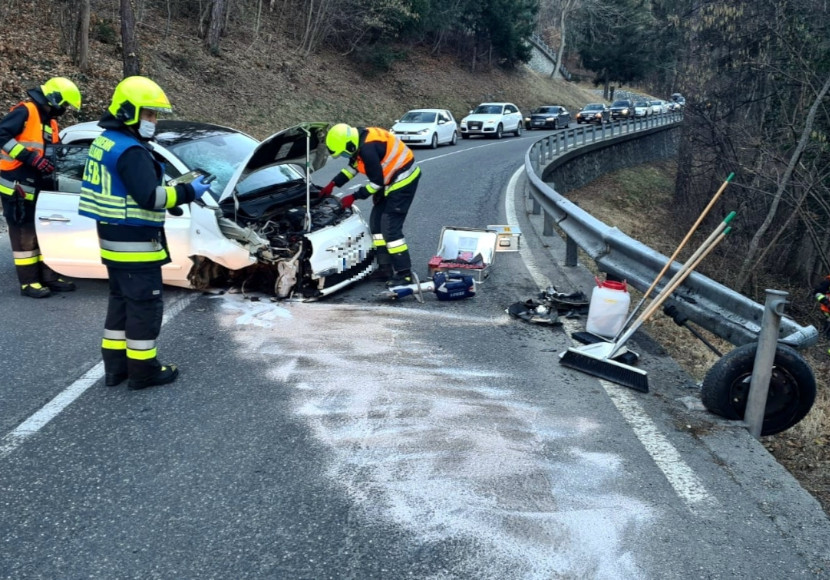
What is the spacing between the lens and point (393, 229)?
278 inches

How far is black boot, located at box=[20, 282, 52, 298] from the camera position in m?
6.49

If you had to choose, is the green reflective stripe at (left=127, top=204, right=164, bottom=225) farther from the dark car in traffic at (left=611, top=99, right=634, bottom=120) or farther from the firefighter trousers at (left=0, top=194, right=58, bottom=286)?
the dark car in traffic at (left=611, top=99, right=634, bottom=120)

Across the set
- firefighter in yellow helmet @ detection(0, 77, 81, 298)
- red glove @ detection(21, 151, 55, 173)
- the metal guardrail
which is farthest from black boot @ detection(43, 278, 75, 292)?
the metal guardrail

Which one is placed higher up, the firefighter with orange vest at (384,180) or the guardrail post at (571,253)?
the firefighter with orange vest at (384,180)

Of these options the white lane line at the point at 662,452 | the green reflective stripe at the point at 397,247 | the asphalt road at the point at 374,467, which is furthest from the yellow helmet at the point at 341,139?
the white lane line at the point at 662,452

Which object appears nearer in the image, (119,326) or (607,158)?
(119,326)

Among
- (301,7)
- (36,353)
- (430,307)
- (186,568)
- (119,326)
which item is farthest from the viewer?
(301,7)

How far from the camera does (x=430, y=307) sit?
6457 millimetres

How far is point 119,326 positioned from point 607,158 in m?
24.5

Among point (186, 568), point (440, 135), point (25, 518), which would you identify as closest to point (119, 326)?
point (25, 518)

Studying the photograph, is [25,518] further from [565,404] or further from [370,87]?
[370,87]

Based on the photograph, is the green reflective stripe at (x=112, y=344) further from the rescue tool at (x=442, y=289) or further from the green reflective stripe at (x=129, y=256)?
the rescue tool at (x=442, y=289)

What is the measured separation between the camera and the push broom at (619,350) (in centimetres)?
460

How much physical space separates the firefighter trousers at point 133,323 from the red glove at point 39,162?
7.98ft
